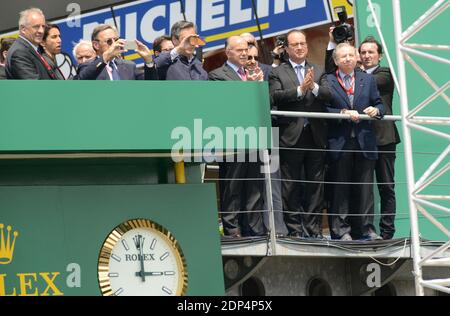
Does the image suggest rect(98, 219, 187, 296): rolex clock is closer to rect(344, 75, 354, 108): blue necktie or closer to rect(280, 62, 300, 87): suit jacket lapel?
rect(280, 62, 300, 87): suit jacket lapel

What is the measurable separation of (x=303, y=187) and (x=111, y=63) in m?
2.71

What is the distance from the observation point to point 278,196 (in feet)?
47.8

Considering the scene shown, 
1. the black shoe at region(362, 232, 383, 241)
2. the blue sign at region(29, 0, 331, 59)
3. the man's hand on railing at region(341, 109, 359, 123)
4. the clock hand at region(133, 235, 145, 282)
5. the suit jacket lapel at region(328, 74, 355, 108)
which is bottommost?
the black shoe at region(362, 232, 383, 241)

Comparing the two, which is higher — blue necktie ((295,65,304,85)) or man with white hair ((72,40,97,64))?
man with white hair ((72,40,97,64))

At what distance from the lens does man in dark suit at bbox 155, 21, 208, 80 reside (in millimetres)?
13180

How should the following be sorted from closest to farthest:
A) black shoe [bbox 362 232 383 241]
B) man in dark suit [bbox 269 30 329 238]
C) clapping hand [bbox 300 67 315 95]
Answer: clapping hand [bbox 300 67 315 95]
man in dark suit [bbox 269 30 329 238]
black shoe [bbox 362 232 383 241]

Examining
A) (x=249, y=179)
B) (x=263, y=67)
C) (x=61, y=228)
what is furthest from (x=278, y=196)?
(x=61, y=228)

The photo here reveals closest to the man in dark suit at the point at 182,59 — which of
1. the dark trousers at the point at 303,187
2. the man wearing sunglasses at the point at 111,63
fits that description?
the man wearing sunglasses at the point at 111,63

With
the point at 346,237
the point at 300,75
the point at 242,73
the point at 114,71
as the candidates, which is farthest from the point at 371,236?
the point at 114,71

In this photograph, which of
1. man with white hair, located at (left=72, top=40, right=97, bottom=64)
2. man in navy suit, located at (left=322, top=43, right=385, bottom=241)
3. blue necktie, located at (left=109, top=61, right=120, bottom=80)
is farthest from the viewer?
man in navy suit, located at (left=322, top=43, right=385, bottom=241)

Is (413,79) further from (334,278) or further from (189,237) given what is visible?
(189,237)

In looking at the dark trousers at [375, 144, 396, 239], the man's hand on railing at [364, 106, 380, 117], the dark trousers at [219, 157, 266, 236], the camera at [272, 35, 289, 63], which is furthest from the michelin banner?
the dark trousers at [219, 157, 266, 236]
